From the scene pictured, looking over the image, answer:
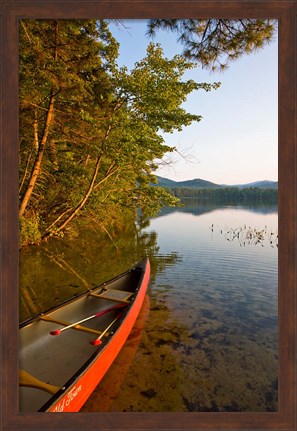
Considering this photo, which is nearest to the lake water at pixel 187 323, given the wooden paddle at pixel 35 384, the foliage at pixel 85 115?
the wooden paddle at pixel 35 384

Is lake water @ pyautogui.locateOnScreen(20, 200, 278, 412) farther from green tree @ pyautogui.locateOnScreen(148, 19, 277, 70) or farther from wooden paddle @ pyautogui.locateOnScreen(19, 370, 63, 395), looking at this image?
green tree @ pyautogui.locateOnScreen(148, 19, 277, 70)

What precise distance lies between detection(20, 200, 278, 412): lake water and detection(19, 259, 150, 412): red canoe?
1.47 ft

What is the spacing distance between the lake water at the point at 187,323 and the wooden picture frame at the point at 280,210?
1328 mm

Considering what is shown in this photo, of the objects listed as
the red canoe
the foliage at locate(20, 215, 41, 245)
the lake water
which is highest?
the foliage at locate(20, 215, 41, 245)

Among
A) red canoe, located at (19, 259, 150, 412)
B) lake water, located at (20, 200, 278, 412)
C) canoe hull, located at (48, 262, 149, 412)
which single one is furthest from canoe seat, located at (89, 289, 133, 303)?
canoe hull, located at (48, 262, 149, 412)

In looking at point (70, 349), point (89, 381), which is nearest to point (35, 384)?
point (89, 381)

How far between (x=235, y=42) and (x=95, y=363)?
374 cm

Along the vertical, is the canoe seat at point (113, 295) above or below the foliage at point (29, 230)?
below

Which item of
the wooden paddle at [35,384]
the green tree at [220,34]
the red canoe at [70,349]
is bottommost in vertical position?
the red canoe at [70,349]

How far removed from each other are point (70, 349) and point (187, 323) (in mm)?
2351

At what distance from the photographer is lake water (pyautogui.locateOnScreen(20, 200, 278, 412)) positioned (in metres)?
3.03

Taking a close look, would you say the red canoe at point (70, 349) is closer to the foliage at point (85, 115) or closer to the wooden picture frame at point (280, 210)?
the wooden picture frame at point (280, 210)

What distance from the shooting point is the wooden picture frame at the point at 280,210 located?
162 cm

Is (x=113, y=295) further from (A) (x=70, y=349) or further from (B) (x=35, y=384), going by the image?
(B) (x=35, y=384)
